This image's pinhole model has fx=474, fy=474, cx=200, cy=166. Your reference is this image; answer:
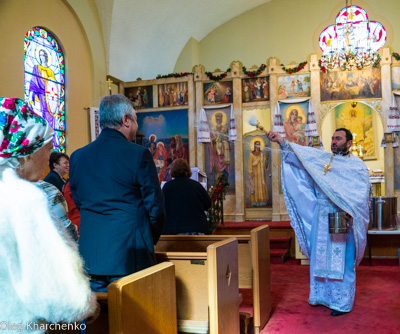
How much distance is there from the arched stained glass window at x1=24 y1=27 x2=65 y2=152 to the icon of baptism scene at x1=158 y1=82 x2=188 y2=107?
10.6 feet

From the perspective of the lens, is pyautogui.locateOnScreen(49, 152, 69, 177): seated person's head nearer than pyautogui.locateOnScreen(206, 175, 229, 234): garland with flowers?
Yes

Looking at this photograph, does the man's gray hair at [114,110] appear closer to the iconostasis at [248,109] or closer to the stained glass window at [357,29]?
the iconostasis at [248,109]

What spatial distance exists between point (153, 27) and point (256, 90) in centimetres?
366

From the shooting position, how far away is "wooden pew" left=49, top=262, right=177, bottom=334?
1931mm

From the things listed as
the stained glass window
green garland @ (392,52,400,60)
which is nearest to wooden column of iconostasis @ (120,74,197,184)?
the stained glass window

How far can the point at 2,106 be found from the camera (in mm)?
1576

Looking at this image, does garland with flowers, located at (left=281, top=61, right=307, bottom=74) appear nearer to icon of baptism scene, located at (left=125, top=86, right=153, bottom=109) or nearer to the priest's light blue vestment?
icon of baptism scene, located at (left=125, top=86, right=153, bottom=109)

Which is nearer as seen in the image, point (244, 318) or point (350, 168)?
point (244, 318)

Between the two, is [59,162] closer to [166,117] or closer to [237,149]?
[237,149]

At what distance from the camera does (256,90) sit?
43.2 ft

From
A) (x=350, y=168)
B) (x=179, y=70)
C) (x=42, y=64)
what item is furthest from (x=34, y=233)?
(x=179, y=70)

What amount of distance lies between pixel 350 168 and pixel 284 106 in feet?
26.1

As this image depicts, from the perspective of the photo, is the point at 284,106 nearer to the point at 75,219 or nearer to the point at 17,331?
the point at 75,219

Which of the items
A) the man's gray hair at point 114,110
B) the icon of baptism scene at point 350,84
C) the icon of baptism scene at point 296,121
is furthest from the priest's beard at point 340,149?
the icon of baptism scene at point 350,84
